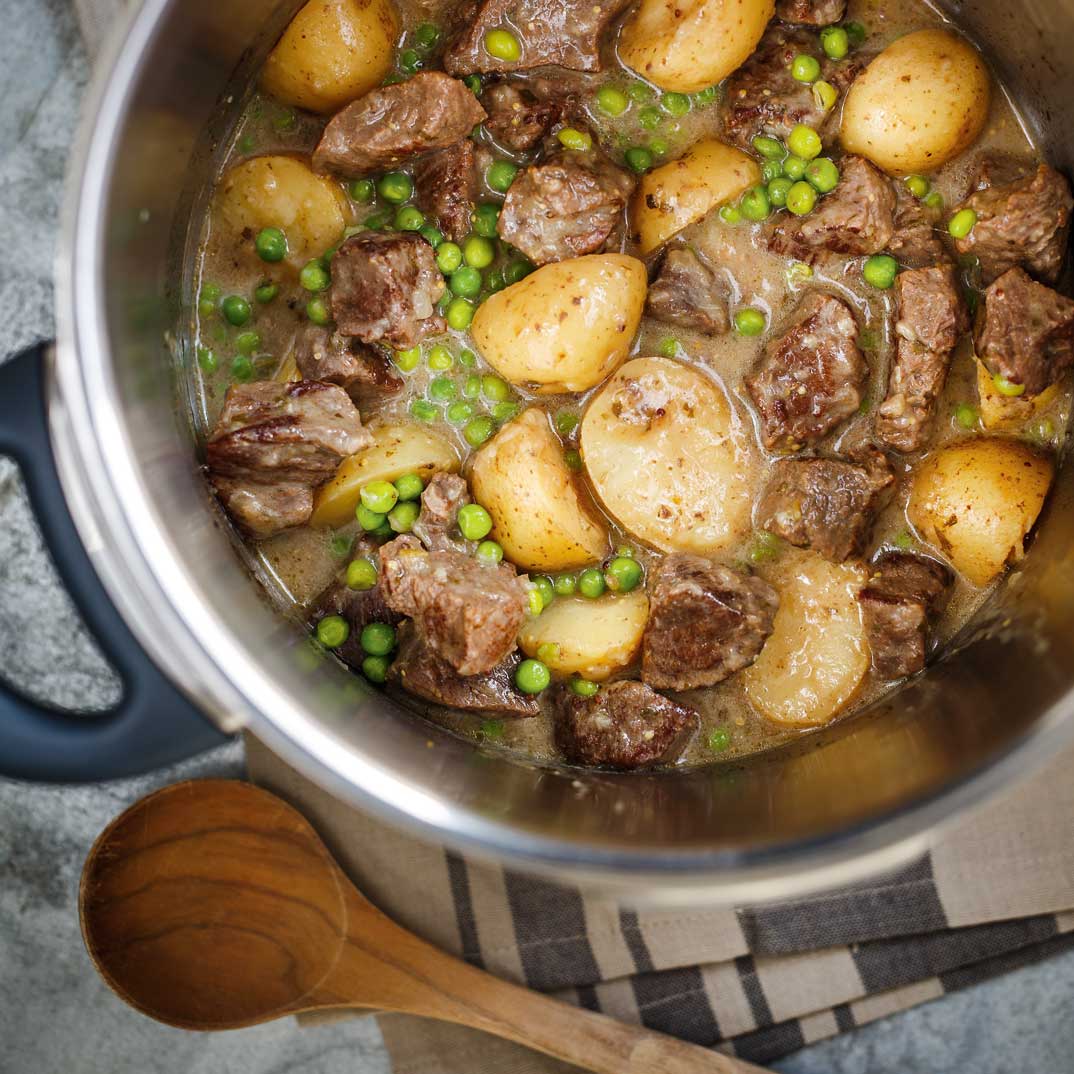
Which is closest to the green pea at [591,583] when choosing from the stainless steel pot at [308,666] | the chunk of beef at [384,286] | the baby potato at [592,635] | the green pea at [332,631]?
the baby potato at [592,635]

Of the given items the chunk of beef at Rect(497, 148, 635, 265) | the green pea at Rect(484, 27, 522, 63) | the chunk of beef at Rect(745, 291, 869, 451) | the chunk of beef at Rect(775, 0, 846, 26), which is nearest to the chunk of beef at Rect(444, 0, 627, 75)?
the green pea at Rect(484, 27, 522, 63)

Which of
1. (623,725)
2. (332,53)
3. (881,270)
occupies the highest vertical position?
(332,53)

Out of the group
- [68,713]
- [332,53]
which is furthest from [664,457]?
[68,713]

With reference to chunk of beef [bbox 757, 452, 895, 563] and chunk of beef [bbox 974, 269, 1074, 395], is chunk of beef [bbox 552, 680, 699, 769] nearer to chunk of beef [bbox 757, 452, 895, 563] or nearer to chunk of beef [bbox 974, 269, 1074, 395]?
chunk of beef [bbox 757, 452, 895, 563]

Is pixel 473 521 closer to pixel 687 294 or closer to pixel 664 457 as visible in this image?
Answer: pixel 664 457

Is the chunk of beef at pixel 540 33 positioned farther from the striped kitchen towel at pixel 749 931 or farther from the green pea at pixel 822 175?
the striped kitchen towel at pixel 749 931

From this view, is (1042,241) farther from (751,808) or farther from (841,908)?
(841,908)

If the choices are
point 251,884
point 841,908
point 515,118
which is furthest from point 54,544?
point 841,908
